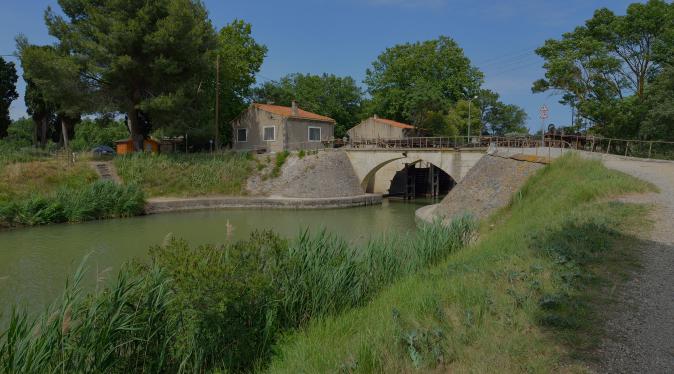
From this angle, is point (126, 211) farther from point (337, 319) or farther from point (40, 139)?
point (40, 139)

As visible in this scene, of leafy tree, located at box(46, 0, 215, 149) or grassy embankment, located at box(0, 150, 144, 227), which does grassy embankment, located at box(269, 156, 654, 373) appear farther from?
leafy tree, located at box(46, 0, 215, 149)

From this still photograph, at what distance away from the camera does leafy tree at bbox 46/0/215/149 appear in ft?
87.7

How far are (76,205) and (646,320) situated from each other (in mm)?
22373

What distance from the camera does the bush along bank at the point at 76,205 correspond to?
18.9m

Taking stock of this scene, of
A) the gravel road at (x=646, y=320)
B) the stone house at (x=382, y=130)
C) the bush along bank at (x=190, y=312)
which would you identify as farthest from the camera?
the stone house at (x=382, y=130)

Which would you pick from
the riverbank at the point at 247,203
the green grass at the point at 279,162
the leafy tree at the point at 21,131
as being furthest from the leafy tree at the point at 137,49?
the leafy tree at the point at 21,131

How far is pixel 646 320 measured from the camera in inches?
168

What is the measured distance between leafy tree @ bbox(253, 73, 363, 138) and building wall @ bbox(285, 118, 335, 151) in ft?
46.6

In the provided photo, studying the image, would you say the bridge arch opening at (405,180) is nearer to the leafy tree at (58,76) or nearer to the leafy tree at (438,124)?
the leafy tree at (438,124)

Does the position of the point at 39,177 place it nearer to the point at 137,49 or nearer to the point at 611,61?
the point at 137,49

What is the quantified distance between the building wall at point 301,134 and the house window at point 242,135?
415cm

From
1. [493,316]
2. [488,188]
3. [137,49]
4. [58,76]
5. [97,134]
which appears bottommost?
[493,316]

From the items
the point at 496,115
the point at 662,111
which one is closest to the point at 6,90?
the point at 662,111

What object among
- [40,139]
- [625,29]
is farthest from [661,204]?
[40,139]
